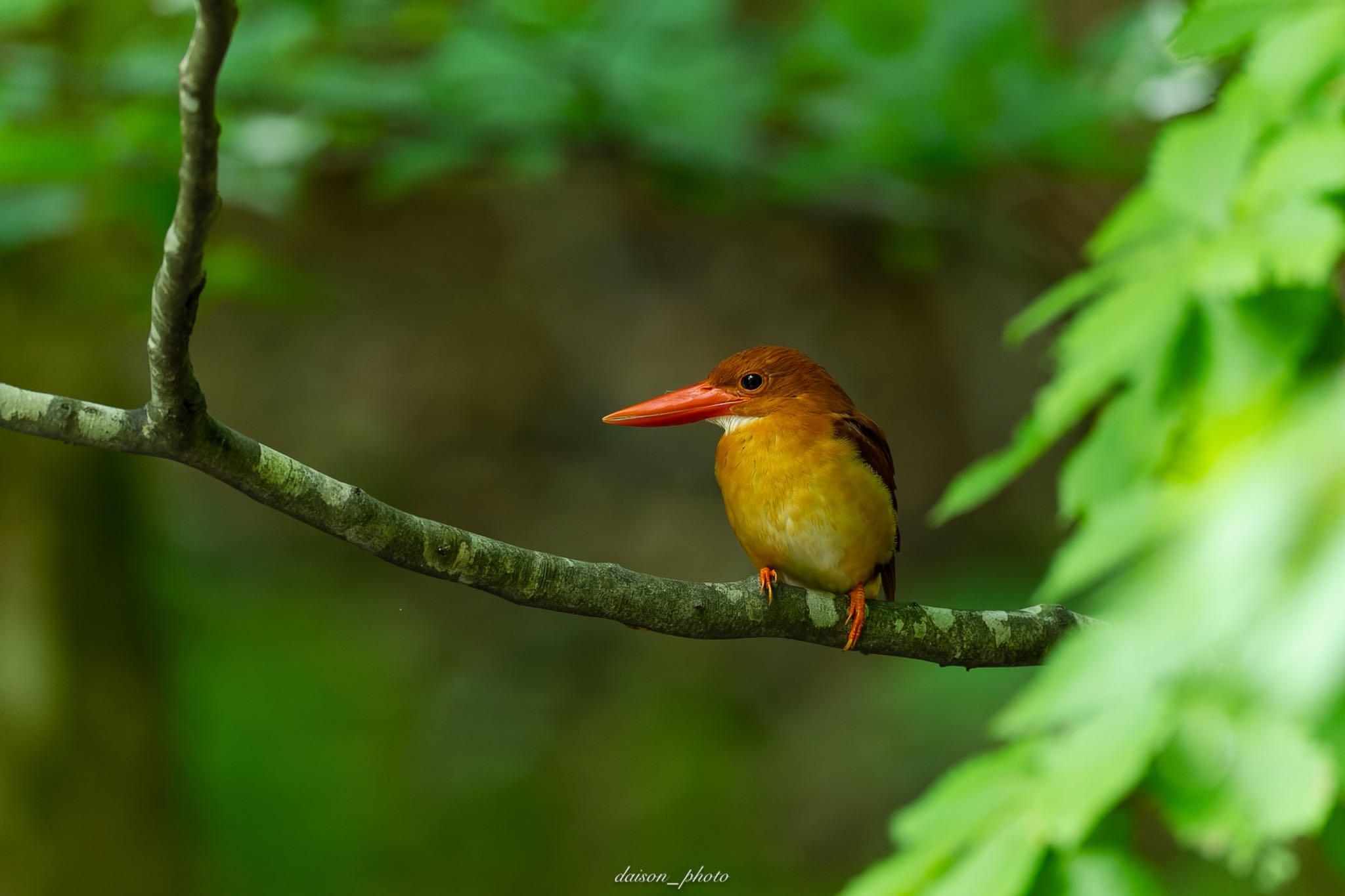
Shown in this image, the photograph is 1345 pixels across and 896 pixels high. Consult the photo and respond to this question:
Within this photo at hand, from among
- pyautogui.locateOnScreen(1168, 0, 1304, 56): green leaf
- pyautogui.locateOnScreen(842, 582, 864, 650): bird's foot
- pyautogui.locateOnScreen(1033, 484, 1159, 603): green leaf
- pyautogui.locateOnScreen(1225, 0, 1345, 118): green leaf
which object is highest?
pyautogui.locateOnScreen(1168, 0, 1304, 56): green leaf

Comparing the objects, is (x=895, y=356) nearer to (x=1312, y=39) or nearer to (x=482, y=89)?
(x=482, y=89)

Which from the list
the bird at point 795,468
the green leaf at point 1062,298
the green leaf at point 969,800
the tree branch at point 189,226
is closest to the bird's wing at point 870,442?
the bird at point 795,468

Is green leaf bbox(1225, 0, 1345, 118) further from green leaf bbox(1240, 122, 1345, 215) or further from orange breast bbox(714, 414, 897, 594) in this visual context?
orange breast bbox(714, 414, 897, 594)

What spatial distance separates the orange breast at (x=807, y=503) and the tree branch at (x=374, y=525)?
0.22m

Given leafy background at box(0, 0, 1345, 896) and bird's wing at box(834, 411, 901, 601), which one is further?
bird's wing at box(834, 411, 901, 601)

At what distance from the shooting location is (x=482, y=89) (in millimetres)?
2539

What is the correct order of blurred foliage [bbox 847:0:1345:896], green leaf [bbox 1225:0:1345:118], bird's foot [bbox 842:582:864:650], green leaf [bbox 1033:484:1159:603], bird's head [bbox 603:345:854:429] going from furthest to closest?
bird's head [bbox 603:345:854:429] < bird's foot [bbox 842:582:864:650] < green leaf [bbox 1225:0:1345:118] < green leaf [bbox 1033:484:1159:603] < blurred foliage [bbox 847:0:1345:896]

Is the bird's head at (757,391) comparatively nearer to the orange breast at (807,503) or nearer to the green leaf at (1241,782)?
the orange breast at (807,503)

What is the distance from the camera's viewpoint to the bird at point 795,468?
1806 millimetres

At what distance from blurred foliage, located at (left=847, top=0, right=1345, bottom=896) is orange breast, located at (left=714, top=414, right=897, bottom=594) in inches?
19.4

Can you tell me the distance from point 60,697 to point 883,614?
233cm

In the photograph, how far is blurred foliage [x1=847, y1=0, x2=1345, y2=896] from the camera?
51cm

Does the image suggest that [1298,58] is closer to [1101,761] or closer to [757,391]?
[1101,761]

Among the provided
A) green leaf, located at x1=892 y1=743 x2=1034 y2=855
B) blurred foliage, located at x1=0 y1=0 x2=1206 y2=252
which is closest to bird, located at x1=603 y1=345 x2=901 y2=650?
green leaf, located at x1=892 y1=743 x2=1034 y2=855
